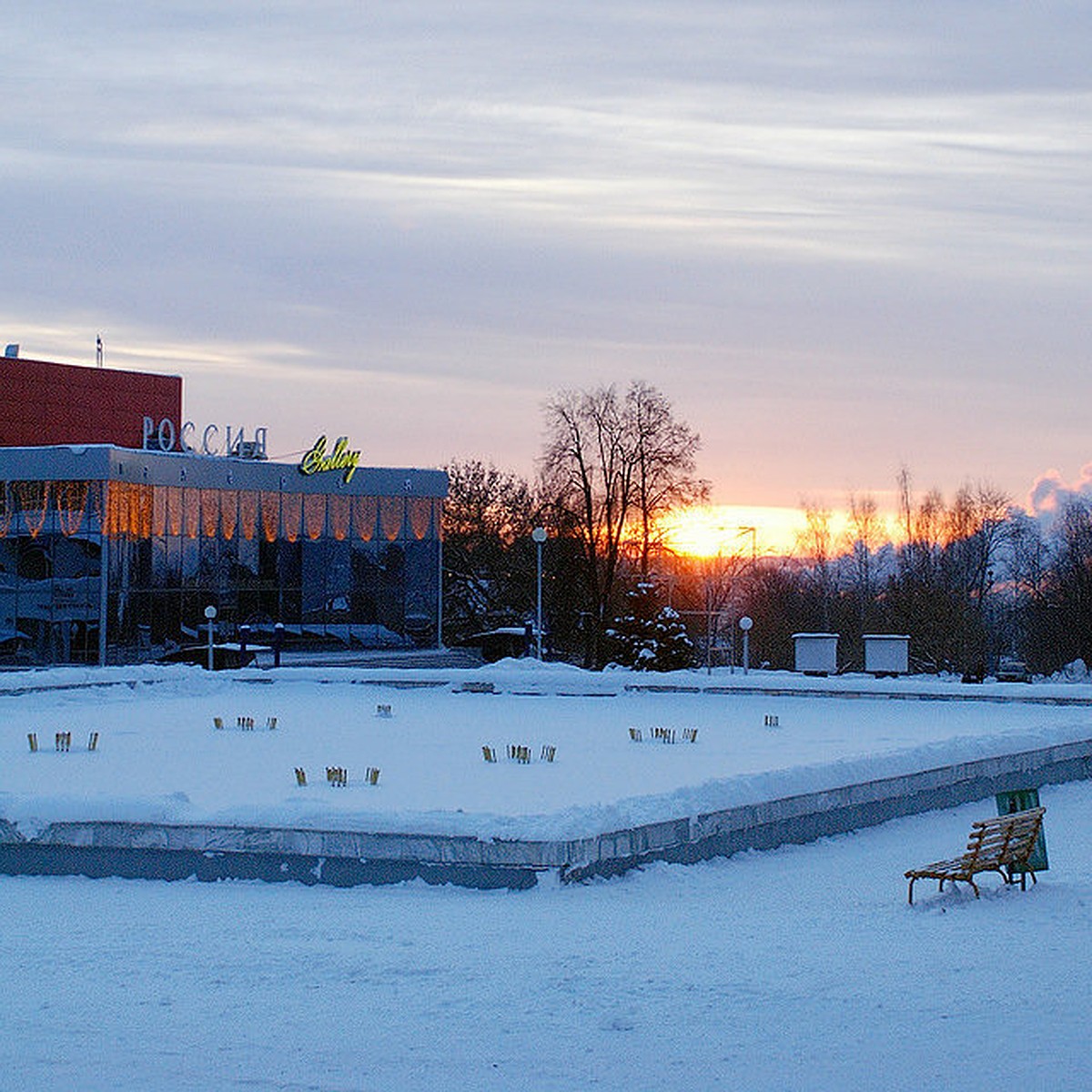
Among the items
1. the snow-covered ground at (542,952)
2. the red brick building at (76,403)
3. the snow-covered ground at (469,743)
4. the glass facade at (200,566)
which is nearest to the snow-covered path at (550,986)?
the snow-covered ground at (542,952)

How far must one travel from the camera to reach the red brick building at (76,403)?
222 ft

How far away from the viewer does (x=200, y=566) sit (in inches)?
2213

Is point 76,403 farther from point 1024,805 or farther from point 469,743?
point 1024,805

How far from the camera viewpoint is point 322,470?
196ft

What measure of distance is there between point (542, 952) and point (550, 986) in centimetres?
106

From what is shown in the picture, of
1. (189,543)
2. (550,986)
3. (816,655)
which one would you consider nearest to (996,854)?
(550,986)

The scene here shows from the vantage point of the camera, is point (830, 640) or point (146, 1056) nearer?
point (146, 1056)

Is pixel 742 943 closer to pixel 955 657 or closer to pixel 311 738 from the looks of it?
pixel 311 738

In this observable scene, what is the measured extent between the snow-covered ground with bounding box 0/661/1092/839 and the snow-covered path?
76 centimetres

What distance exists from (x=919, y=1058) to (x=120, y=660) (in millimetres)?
46593

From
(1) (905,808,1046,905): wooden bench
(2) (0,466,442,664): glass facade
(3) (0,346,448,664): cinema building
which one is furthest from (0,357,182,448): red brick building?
(1) (905,808,1046,905): wooden bench

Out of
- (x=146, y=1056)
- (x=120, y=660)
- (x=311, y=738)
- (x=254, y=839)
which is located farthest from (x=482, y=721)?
(x=120, y=660)

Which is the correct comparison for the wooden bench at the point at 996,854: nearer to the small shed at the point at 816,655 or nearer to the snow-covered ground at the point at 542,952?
the snow-covered ground at the point at 542,952

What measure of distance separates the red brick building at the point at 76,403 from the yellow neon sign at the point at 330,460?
11.3 metres
